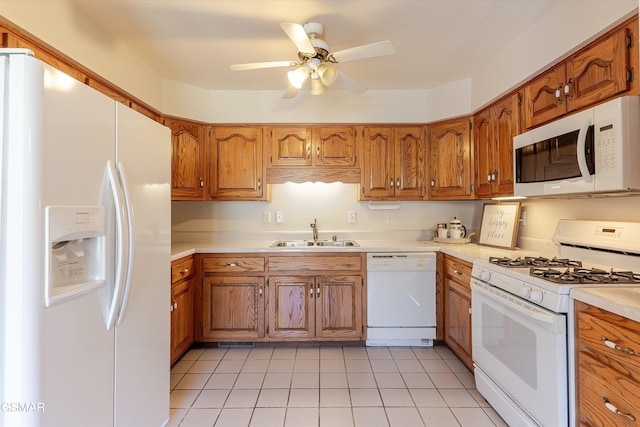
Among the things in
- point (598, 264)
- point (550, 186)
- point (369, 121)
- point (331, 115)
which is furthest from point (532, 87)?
point (331, 115)

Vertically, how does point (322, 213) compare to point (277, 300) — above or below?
above

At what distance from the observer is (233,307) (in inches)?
105

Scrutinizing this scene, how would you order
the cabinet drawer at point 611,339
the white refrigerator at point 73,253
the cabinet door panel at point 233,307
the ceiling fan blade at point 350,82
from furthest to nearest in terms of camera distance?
the cabinet door panel at point 233,307 → the ceiling fan blade at point 350,82 → the cabinet drawer at point 611,339 → the white refrigerator at point 73,253

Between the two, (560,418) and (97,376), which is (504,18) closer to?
(560,418)

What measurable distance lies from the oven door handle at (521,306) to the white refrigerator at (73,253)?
174 cm

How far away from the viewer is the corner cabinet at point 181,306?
7.56 feet

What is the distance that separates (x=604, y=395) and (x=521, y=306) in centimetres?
43

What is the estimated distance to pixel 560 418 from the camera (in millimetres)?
1295

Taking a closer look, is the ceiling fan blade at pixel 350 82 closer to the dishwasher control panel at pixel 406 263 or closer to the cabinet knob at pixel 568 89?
the cabinet knob at pixel 568 89

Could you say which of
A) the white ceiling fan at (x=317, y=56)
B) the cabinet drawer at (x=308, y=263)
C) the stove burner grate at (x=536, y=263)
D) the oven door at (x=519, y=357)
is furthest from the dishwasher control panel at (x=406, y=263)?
the white ceiling fan at (x=317, y=56)

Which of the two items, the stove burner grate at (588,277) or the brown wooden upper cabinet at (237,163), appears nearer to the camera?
the stove burner grate at (588,277)

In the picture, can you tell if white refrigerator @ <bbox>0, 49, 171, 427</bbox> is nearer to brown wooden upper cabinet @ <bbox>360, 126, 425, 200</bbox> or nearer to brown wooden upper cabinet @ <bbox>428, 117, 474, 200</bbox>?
brown wooden upper cabinet @ <bbox>360, 126, 425, 200</bbox>

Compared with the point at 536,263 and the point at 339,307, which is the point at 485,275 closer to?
the point at 536,263

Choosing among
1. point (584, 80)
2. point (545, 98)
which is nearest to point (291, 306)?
point (545, 98)
